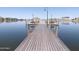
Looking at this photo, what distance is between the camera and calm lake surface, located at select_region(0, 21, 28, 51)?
10.2 ft

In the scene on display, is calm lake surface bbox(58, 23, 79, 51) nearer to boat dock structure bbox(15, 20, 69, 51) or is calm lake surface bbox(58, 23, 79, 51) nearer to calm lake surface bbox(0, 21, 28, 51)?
boat dock structure bbox(15, 20, 69, 51)

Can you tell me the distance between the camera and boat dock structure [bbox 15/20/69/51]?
9.96 ft

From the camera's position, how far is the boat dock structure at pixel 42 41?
3.04m

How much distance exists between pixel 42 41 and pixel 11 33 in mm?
475

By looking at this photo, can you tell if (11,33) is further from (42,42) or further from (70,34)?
(70,34)

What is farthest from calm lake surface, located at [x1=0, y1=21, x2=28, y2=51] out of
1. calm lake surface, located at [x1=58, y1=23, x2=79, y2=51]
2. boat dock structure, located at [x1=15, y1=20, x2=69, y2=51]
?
calm lake surface, located at [x1=58, y1=23, x2=79, y2=51]

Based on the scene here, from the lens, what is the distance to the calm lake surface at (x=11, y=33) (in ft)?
10.2

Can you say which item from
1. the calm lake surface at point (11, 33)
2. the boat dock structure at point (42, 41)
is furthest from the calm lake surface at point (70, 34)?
the calm lake surface at point (11, 33)

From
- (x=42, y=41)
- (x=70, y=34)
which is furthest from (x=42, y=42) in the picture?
(x=70, y=34)

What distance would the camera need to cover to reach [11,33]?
316 cm

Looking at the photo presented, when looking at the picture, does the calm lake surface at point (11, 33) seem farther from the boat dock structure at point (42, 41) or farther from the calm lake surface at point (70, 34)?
the calm lake surface at point (70, 34)
